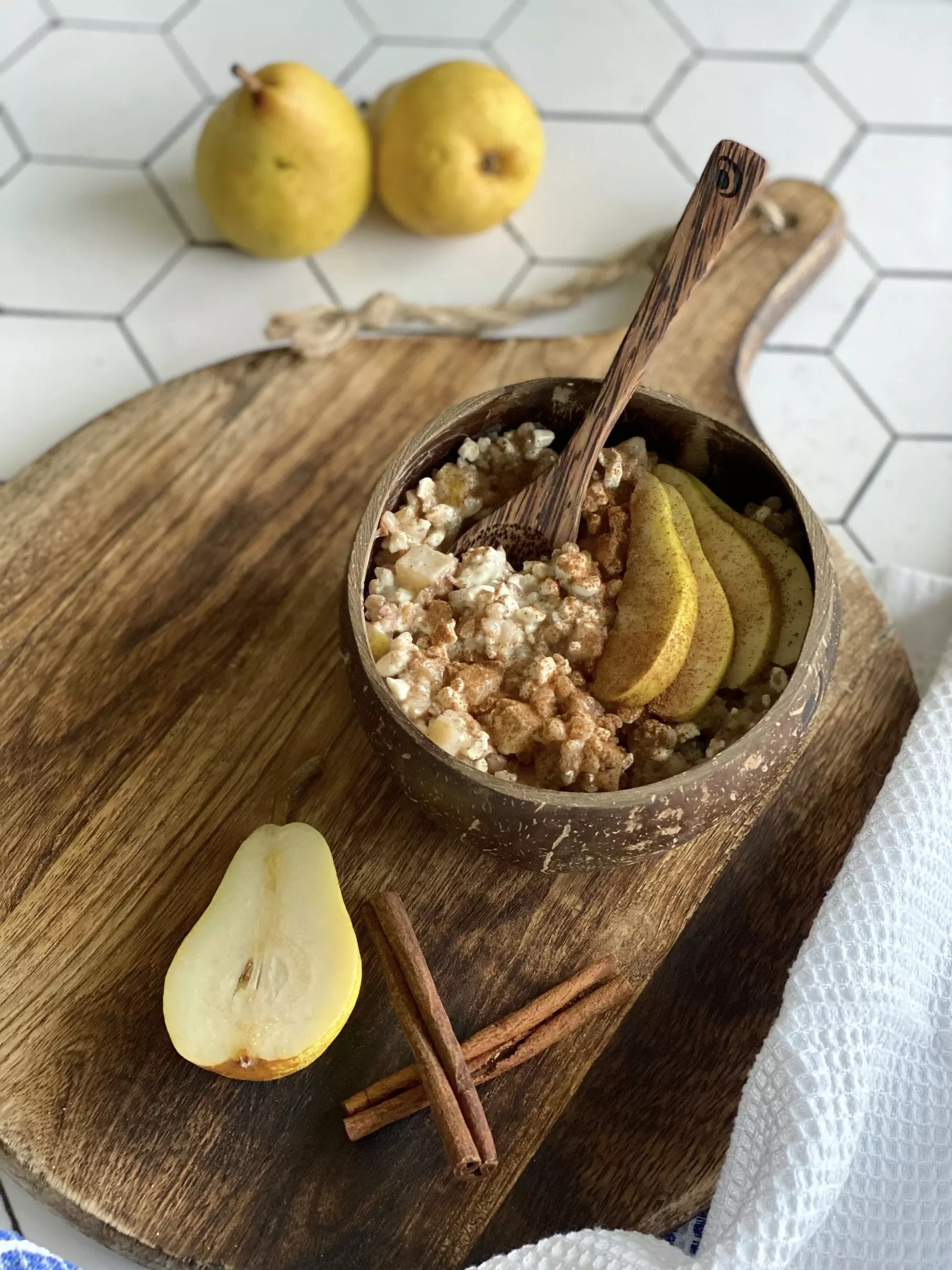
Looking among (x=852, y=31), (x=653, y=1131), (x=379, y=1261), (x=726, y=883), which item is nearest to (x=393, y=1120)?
(x=379, y=1261)

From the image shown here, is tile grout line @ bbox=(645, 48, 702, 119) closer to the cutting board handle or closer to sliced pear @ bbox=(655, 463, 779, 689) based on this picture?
the cutting board handle

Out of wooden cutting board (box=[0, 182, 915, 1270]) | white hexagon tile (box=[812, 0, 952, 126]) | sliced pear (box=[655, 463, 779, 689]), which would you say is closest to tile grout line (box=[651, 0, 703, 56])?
white hexagon tile (box=[812, 0, 952, 126])

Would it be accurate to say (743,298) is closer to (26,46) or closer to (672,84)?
(672,84)

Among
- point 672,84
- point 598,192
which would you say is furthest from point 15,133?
point 672,84

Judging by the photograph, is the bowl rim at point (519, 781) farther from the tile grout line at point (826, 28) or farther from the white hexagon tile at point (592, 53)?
the tile grout line at point (826, 28)

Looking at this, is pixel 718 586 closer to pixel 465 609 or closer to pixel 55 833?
pixel 465 609
